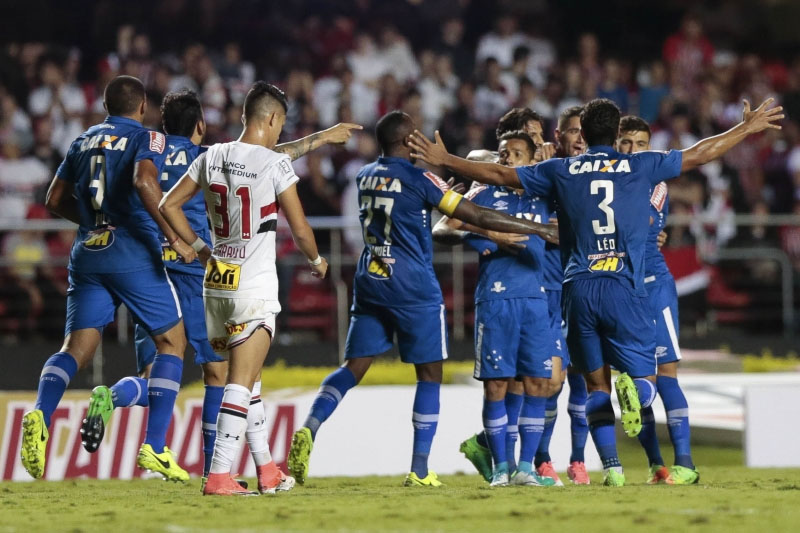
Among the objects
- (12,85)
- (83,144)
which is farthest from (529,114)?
(12,85)

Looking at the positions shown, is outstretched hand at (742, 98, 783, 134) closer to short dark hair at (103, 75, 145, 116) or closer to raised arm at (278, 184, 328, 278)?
raised arm at (278, 184, 328, 278)

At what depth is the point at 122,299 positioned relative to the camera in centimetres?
855

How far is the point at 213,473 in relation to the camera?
7395 millimetres

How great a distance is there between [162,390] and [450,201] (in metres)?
2.38

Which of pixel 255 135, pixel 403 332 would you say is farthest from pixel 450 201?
pixel 255 135

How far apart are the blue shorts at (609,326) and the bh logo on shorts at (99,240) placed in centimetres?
312

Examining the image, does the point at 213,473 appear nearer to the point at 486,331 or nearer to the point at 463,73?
the point at 486,331

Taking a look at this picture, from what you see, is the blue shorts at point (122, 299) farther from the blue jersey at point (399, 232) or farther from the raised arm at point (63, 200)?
the blue jersey at point (399, 232)

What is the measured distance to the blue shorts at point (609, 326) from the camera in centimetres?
803

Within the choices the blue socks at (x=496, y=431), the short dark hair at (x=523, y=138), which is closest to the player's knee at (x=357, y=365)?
the blue socks at (x=496, y=431)

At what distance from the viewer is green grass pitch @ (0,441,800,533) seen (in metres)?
5.83

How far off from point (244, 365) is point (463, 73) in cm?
1297

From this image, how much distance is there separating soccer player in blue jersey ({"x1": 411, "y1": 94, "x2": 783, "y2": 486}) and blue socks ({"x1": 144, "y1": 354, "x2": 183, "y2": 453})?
2.27 metres

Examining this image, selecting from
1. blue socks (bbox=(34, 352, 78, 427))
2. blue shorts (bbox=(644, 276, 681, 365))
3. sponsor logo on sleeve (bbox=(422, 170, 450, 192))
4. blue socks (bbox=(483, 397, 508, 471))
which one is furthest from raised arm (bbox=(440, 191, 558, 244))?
blue socks (bbox=(34, 352, 78, 427))
